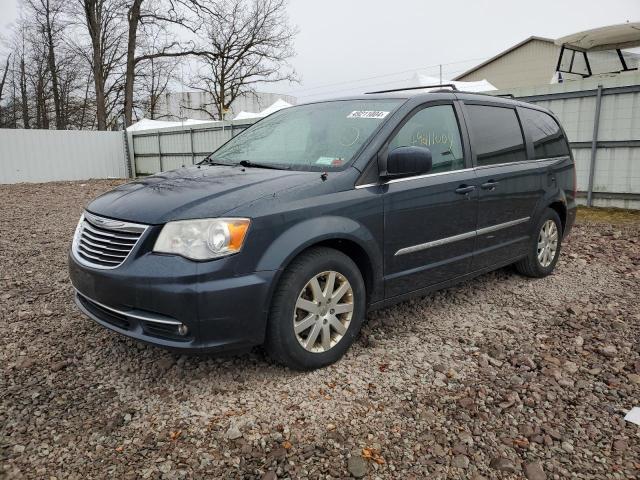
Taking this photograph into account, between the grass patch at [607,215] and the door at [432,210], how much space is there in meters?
4.96

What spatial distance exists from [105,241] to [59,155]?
18.5 metres

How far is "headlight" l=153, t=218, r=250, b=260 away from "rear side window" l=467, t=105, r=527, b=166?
219 centimetres

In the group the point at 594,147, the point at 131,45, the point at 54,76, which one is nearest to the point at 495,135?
the point at 594,147

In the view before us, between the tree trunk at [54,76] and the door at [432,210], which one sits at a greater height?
the tree trunk at [54,76]

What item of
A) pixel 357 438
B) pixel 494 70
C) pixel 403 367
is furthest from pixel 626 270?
pixel 494 70

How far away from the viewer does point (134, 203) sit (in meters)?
2.77

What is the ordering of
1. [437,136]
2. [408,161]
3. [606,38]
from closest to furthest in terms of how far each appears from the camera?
1. [408,161]
2. [437,136]
3. [606,38]

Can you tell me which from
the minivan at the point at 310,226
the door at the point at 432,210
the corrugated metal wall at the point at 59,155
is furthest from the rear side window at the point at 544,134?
the corrugated metal wall at the point at 59,155

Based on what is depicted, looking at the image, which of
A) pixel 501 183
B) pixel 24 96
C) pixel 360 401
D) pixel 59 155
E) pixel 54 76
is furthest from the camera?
pixel 24 96

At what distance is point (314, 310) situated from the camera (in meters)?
2.79

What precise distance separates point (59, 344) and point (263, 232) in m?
1.82

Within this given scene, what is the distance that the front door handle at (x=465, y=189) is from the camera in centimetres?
356

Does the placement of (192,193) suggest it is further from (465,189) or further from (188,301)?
(465,189)

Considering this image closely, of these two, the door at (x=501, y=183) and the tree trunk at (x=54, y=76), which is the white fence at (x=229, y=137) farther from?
the tree trunk at (x=54, y=76)
